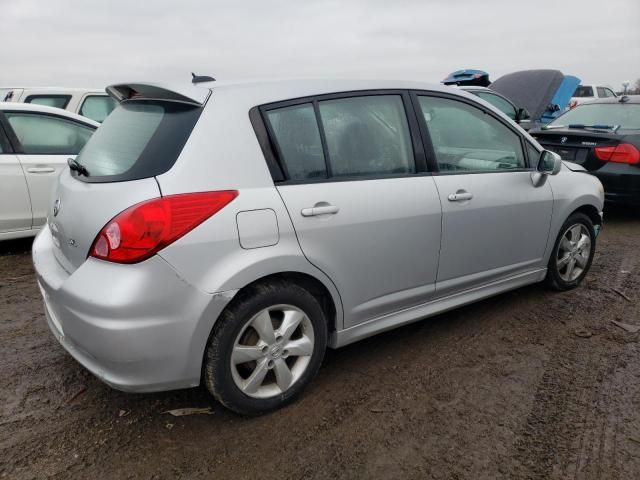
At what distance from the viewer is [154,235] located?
2.22 meters

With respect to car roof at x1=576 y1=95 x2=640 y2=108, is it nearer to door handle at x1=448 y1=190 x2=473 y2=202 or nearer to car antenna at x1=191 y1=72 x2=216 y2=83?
door handle at x1=448 y1=190 x2=473 y2=202

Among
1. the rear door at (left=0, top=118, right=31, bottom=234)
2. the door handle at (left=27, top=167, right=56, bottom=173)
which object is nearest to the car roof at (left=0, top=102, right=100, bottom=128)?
the rear door at (left=0, top=118, right=31, bottom=234)

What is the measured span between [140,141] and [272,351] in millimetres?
1174

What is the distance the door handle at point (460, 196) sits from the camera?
3193 mm

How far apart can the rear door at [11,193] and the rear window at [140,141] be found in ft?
8.35

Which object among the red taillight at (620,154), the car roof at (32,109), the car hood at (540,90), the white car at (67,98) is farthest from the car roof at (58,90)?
the car hood at (540,90)

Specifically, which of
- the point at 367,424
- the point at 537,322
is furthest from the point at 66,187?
the point at 537,322

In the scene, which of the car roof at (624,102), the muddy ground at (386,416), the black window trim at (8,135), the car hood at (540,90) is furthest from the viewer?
the car hood at (540,90)

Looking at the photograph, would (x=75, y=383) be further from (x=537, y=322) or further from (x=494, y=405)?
(x=537, y=322)

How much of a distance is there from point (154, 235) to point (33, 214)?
3589mm

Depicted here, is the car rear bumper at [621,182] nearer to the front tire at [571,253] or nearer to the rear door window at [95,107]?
the front tire at [571,253]

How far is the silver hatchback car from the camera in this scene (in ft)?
7.41

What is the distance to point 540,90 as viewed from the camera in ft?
41.1

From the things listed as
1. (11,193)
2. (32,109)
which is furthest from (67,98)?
(11,193)
